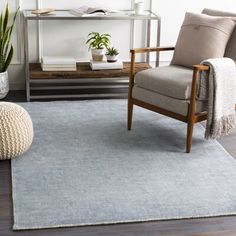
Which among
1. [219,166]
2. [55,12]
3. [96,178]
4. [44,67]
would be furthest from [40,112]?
[219,166]

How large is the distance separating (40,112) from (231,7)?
1676 millimetres

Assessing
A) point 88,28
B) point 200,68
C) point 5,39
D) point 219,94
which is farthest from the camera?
point 88,28

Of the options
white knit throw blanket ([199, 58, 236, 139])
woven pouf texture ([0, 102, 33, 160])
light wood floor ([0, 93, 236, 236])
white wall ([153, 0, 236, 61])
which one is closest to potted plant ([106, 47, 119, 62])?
white wall ([153, 0, 236, 61])

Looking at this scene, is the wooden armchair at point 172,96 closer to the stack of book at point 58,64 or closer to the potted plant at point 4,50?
the stack of book at point 58,64

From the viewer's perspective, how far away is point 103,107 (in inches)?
140

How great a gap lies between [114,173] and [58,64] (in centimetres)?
125

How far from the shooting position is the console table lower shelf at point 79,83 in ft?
11.8

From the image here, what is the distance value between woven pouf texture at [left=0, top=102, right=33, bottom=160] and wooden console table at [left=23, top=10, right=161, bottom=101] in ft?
2.95

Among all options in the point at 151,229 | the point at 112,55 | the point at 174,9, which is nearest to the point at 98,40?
the point at 112,55

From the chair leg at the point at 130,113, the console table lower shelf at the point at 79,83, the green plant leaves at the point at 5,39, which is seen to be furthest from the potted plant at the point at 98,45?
the chair leg at the point at 130,113

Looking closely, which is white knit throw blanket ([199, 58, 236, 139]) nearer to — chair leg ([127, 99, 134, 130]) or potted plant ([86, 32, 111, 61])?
chair leg ([127, 99, 134, 130])

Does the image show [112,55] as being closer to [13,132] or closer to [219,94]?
[219,94]

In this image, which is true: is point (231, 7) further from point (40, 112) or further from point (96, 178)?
point (96, 178)

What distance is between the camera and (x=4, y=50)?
12.3 feet
